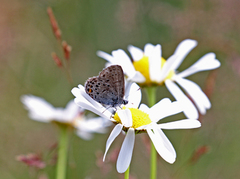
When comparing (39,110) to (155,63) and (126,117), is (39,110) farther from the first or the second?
(126,117)

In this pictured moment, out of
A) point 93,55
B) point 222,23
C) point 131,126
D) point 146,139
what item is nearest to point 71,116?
point 146,139

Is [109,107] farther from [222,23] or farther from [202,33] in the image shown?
[202,33]

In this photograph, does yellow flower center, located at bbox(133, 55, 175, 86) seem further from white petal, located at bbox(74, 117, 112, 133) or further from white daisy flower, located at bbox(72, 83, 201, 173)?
white petal, located at bbox(74, 117, 112, 133)

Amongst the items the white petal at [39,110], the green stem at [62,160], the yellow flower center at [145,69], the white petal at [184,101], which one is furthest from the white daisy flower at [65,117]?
the white petal at [184,101]

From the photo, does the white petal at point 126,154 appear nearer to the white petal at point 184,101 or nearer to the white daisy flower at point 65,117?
the white petal at point 184,101

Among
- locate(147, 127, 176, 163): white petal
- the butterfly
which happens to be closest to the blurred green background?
the butterfly
